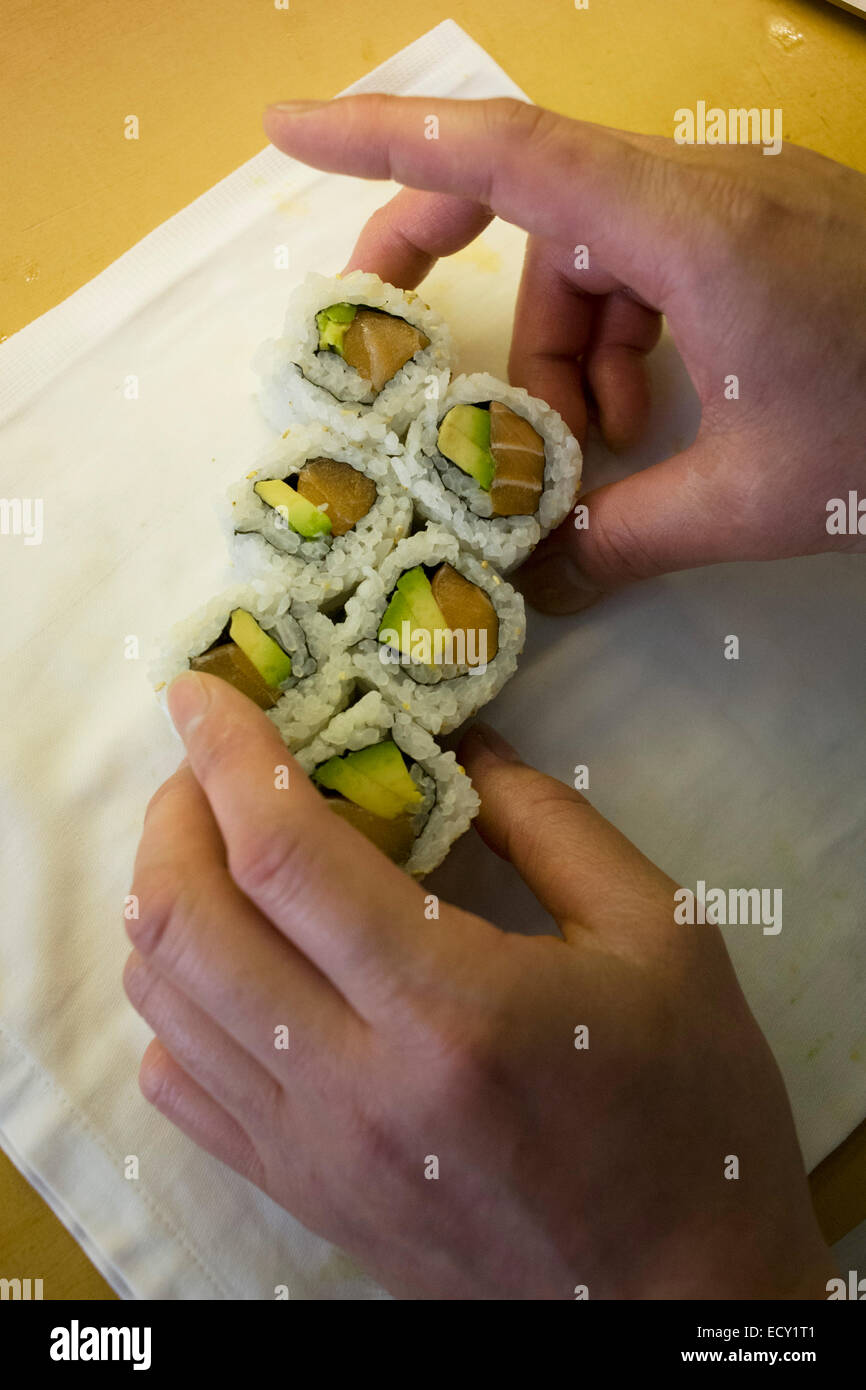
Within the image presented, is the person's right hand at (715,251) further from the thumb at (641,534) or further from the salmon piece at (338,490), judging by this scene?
the salmon piece at (338,490)

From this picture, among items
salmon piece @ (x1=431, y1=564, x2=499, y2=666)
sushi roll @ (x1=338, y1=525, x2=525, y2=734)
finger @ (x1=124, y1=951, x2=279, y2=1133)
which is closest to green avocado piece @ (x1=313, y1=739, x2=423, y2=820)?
sushi roll @ (x1=338, y1=525, x2=525, y2=734)

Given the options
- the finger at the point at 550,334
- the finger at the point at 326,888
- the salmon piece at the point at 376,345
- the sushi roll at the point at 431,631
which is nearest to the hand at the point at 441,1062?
the finger at the point at 326,888

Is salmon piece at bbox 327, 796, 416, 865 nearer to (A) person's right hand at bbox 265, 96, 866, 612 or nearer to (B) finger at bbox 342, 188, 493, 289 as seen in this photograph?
(A) person's right hand at bbox 265, 96, 866, 612

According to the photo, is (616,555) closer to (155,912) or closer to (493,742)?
(493,742)

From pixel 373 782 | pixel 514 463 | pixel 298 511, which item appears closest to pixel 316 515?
pixel 298 511
